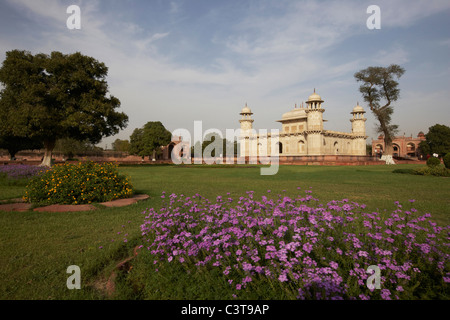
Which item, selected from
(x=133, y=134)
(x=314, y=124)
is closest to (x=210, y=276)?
(x=314, y=124)

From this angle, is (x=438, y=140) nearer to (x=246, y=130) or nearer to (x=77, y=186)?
(x=246, y=130)

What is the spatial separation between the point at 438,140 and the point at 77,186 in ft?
230

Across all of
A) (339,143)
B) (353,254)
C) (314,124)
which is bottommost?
(353,254)

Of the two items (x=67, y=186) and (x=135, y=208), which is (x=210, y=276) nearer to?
(x=135, y=208)

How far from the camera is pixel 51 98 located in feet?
71.2

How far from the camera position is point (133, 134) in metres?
56.5

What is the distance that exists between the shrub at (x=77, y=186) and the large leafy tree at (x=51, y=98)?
16478mm

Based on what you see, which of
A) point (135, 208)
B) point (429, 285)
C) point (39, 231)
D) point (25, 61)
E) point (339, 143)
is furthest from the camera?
point (339, 143)

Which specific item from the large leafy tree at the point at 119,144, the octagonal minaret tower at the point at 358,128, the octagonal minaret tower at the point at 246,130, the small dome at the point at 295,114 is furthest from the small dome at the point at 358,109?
the large leafy tree at the point at 119,144

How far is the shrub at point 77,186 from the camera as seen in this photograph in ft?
20.3

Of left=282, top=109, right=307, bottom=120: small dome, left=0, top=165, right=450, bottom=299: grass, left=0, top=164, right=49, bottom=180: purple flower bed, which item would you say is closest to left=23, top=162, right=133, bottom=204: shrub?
left=0, top=165, right=450, bottom=299: grass

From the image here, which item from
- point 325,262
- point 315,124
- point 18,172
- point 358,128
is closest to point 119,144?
point 315,124

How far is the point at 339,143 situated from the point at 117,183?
4564cm

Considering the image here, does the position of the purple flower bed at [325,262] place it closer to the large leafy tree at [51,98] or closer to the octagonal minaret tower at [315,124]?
the large leafy tree at [51,98]
